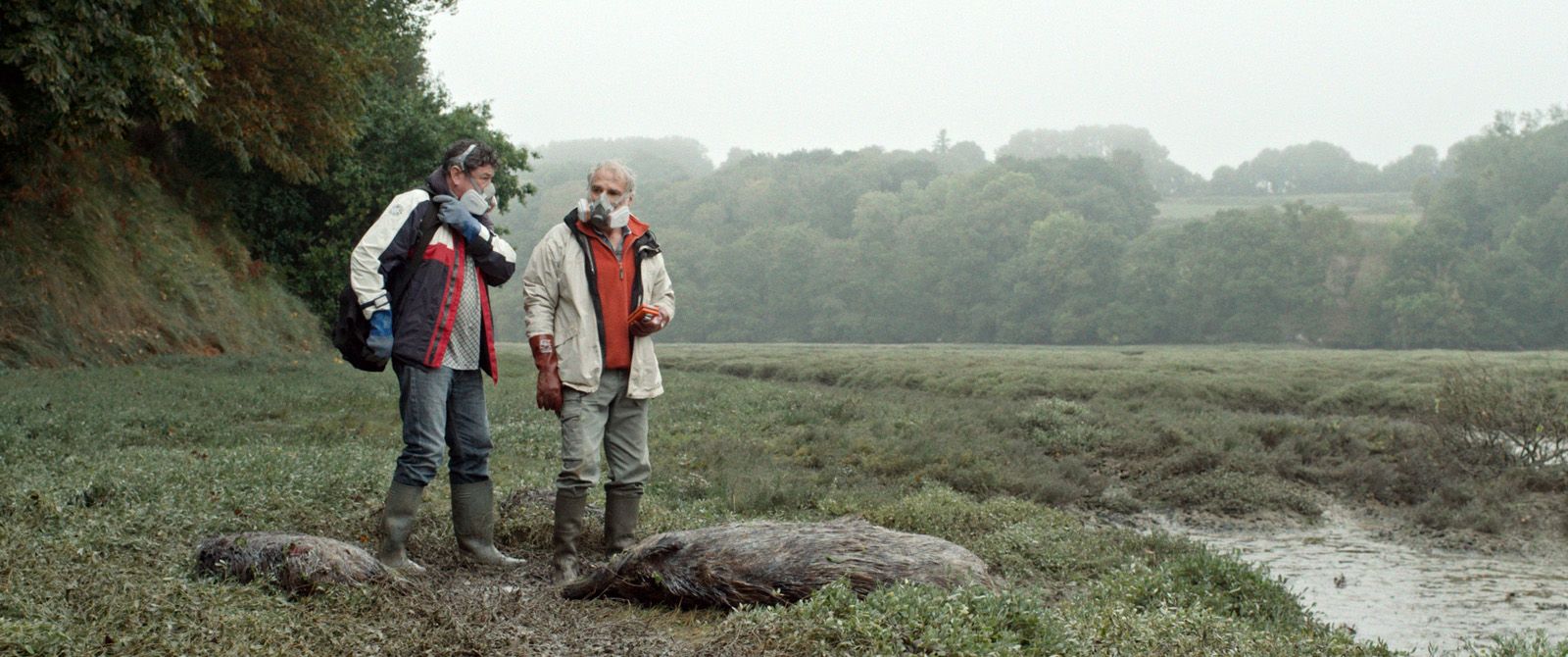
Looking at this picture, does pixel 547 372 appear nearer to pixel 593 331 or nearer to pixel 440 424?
pixel 593 331

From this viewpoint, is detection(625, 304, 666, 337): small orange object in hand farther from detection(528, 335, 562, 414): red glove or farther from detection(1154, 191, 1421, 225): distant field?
detection(1154, 191, 1421, 225): distant field

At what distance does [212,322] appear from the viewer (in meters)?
24.5

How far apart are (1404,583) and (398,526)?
8771 millimetres

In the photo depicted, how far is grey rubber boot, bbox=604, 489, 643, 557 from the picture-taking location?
7.07 metres

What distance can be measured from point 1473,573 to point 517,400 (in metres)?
13.5

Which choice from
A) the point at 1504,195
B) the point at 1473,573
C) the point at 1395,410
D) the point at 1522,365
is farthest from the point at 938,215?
the point at 1473,573

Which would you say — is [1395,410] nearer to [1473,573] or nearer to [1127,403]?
[1127,403]

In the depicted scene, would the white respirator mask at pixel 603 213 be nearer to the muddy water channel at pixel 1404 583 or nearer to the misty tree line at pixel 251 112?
the muddy water channel at pixel 1404 583

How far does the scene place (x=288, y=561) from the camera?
219 inches

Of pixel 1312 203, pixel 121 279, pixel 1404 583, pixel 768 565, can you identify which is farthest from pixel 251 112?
pixel 1312 203

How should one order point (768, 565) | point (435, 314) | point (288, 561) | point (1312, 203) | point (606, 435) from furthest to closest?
1. point (1312, 203)
2. point (606, 435)
3. point (435, 314)
4. point (768, 565)
5. point (288, 561)

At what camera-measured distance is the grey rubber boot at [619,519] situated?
7.07 meters

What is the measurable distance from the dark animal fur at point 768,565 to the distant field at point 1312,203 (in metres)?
99.1

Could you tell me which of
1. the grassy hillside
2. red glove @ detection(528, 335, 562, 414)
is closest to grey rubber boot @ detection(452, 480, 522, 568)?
red glove @ detection(528, 335, 562, 414)
